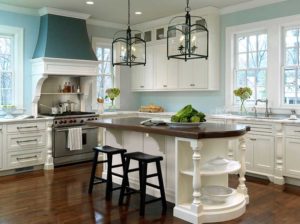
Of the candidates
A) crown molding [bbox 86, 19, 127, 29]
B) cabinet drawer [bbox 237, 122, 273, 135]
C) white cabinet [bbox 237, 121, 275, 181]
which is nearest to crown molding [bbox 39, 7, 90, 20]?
crown molding [bbox 86, 19, 127, 29]

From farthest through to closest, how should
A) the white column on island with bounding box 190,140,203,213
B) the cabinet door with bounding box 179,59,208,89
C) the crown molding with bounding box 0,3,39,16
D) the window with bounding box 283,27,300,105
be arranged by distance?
the cabinet door with bounding box 179,59,208,89 < the crown molding with bounding box 0,3,39,16 < the window with bounding box 283,27,300,105 < the white column on island with bounding box 190,140,203,213

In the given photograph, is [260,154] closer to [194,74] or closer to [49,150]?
[194,74]

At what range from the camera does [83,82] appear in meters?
6.83

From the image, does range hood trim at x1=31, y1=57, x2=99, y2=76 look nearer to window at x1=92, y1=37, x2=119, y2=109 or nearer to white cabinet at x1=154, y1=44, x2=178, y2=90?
window at x1=92, y1=37, x2=119, y2=109

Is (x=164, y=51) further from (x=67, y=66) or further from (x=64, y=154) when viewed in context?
(x=64, y=154)

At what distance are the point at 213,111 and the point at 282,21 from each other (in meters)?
1.99

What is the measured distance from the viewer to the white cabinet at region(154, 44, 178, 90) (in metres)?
6.84

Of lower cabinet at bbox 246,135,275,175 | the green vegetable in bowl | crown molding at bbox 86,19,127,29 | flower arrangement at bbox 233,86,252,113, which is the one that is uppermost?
crown molding at bbox 86,19,127,29

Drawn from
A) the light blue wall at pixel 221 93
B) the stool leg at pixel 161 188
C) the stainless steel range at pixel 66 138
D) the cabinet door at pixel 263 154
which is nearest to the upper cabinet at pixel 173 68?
the light blue wall at pixel 221 93

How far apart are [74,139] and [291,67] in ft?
13.0

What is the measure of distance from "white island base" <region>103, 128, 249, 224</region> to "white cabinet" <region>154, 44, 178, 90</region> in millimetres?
2669

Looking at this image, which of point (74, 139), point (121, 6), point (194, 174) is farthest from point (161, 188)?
point (121, 6)

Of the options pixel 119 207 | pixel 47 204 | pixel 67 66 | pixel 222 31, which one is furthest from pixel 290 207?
pixel 67 66

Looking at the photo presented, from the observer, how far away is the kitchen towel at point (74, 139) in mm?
6039
